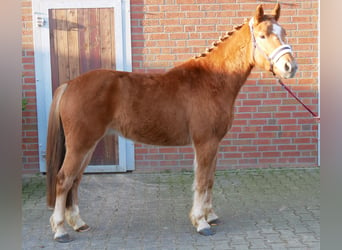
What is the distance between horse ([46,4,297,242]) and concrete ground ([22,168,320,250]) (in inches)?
10.3

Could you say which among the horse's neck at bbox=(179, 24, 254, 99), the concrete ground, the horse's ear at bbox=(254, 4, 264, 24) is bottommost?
the concrete ground

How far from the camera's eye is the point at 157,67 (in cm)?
566

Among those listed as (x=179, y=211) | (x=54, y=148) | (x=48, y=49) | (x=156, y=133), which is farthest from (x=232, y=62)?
(x=48, y=49)

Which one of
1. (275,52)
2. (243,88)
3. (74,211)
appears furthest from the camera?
(243,88)

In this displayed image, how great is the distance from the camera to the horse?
3447 mm

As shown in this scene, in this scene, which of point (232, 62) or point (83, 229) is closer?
point (232, 62)

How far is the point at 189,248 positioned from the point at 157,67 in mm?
3096

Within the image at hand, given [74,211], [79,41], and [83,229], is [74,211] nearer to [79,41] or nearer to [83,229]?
[83,229]

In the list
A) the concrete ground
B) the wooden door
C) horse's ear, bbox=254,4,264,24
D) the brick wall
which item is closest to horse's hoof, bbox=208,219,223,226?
the concrete ground

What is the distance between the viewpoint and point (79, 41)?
5.52 metres

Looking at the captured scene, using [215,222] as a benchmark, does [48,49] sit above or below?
above

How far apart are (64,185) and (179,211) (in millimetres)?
1491

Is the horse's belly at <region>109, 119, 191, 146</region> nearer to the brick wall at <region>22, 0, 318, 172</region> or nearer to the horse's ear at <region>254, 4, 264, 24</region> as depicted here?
the horse's ear at <region>254, 4, 264, 24</region>

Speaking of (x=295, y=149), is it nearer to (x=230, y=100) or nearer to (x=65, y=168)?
(x=230, y=100)
